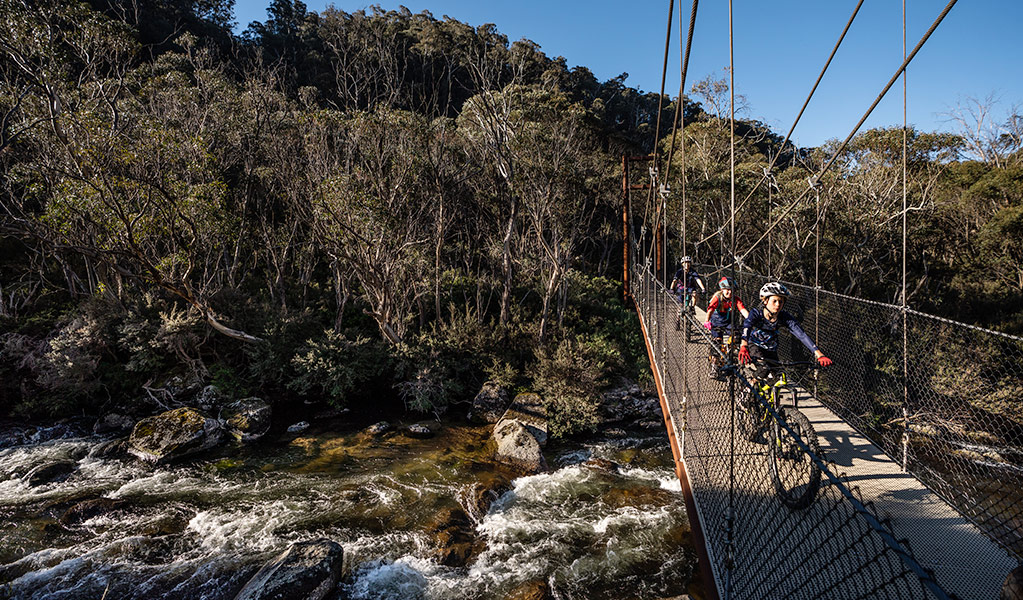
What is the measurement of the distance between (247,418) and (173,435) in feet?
3.98

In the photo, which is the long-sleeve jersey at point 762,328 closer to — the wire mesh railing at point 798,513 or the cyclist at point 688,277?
the wire mesh railing at point 798,513

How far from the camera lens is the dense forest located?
330 inches

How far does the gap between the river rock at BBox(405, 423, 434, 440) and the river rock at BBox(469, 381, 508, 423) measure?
1.10 metres

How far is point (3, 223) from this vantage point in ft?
23.2

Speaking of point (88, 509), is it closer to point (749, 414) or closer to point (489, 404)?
point (489, 404)

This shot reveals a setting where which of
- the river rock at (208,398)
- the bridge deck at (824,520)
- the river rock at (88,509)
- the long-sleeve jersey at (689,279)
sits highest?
the long-sleeve jersey at (689,279)

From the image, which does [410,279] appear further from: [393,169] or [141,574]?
[141,574]

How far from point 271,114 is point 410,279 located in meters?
6.03

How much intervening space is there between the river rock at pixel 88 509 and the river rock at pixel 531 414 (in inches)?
235

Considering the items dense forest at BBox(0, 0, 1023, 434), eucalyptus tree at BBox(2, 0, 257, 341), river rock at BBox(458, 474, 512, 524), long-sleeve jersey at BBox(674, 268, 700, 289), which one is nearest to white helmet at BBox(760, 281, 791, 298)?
long-sleeve jersey at BBox(674, 268, 700, 289)

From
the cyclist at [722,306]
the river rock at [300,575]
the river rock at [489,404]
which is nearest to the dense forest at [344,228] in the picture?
the river rock at [489,404]

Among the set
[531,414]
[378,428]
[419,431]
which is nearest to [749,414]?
[531,414]

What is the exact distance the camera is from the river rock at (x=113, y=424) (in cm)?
855

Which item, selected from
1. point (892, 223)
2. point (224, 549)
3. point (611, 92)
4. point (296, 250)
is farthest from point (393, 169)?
point (611, 92)
